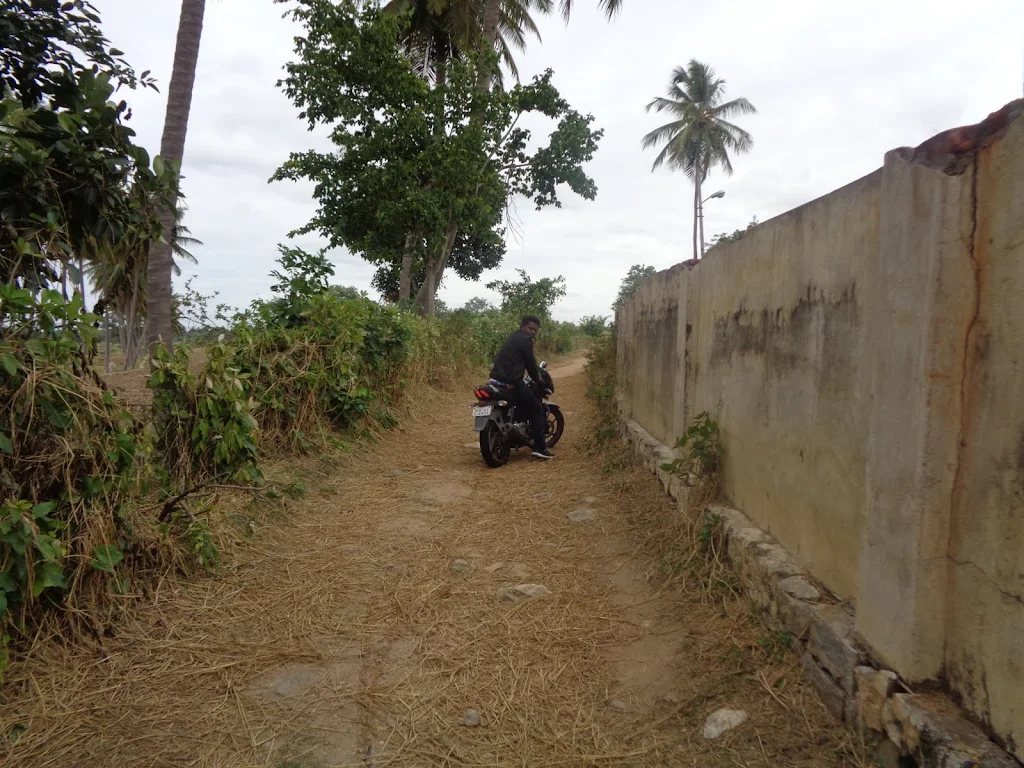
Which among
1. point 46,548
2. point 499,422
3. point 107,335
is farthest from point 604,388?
point 107,335

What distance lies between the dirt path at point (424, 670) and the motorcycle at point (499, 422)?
84.5 inches

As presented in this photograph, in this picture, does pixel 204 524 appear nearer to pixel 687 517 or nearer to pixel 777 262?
pixel 687 517

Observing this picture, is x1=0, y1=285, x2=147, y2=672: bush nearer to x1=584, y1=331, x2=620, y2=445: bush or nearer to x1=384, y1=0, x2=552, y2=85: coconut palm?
x1=584, y1=331, x2=620, y2=445: bush

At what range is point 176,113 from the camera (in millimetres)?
7348

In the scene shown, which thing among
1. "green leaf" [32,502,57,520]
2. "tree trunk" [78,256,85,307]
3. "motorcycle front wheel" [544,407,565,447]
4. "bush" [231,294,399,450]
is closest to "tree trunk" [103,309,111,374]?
"tree trunk" [78,256,85,307]

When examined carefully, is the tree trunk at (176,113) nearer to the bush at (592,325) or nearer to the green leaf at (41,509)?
the green leaf at (41,509)

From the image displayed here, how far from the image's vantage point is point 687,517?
4.27 meters

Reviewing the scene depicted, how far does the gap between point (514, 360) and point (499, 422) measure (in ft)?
2.29

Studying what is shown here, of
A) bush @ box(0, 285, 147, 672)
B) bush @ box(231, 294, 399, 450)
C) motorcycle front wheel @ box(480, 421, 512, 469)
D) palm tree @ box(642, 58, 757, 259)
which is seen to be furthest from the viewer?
palm tree @ box(642, 58, 757, 259)

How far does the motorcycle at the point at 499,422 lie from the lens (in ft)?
22.2

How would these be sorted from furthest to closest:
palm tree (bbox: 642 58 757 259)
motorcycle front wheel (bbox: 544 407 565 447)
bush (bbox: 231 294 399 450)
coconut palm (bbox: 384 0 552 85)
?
palm tree (bbox: 642 58 757 259), coconut palm (bbox: 384 0 552 85), motorcycle front wheel (bbox: 544 407 565 447), bush (bbox: 231 294 399 450)

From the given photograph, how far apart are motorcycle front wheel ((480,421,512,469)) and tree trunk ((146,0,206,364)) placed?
377cm

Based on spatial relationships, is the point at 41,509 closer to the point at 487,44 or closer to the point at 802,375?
the point at 802,375

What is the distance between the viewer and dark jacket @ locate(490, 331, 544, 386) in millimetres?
6855
